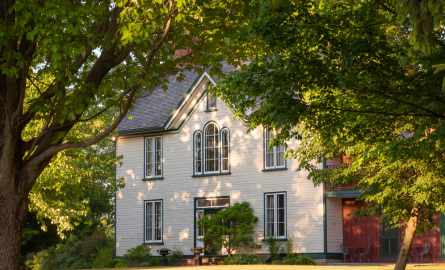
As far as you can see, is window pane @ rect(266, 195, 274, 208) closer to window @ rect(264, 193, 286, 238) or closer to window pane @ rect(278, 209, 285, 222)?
window @ rect(264, 193, 286, 238)

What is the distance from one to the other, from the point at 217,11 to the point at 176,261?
67.0 feet

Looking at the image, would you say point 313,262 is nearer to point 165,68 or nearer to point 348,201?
point 348,201

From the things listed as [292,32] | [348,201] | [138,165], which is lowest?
[348,201]

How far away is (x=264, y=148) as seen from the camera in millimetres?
26297

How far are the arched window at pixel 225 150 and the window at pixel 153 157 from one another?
151 inches

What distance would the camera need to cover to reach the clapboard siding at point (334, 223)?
2462 centimetres

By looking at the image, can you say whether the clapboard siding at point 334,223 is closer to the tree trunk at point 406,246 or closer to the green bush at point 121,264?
the tree trunk at point 406,246

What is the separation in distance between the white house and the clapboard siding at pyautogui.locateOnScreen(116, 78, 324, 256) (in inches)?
1.7

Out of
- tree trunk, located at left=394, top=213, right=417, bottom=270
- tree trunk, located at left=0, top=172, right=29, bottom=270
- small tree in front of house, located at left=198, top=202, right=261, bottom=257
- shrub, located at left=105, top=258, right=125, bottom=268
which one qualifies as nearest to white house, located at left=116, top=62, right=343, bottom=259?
small tree in front of house, located at left=198, top=202, right=261, bottom=257

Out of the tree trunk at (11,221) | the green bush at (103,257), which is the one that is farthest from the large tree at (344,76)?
the green bush at (103,257)

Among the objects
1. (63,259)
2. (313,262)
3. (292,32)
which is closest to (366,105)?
(292,32)

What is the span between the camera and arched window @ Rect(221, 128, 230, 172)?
27.6 meters

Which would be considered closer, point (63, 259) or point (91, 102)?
point (91, 102)

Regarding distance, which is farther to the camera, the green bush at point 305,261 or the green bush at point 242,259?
the green bush at point 242,259
